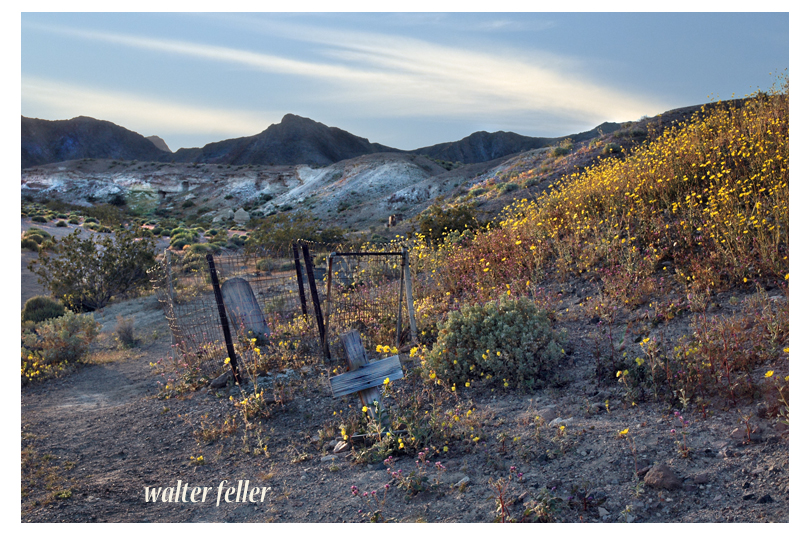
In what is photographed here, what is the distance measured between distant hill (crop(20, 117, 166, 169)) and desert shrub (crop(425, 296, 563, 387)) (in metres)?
84.8

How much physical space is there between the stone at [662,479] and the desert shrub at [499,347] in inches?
66.0

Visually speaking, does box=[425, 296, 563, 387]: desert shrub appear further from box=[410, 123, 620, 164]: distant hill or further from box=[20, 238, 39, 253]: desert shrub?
box=[410, 123, 620, 164]: distant hill

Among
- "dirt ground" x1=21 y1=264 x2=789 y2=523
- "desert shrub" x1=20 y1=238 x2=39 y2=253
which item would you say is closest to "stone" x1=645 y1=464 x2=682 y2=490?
"dirt ground" x1=21 y1=264 x2=789 y2=523

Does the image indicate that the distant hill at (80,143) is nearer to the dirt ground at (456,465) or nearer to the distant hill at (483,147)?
the distant hill at (483,147)

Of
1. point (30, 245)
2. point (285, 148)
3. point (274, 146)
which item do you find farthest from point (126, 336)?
point (274, 146)

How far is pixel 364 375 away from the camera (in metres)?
3.57

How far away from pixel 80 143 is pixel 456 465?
105154 millimetres

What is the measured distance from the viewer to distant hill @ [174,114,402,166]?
9162 centimetres

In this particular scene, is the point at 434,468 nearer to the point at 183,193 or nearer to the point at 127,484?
the point at 127,484

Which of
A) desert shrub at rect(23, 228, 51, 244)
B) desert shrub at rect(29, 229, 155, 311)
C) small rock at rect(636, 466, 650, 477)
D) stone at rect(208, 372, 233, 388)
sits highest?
desert shrub at rect(23, 228, 51, 244)

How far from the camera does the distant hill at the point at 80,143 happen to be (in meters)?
76.9

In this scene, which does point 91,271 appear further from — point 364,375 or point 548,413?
point 548,413

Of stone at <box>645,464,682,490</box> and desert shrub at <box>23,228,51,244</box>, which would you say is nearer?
stone at <box>645,464,682,490</box>
